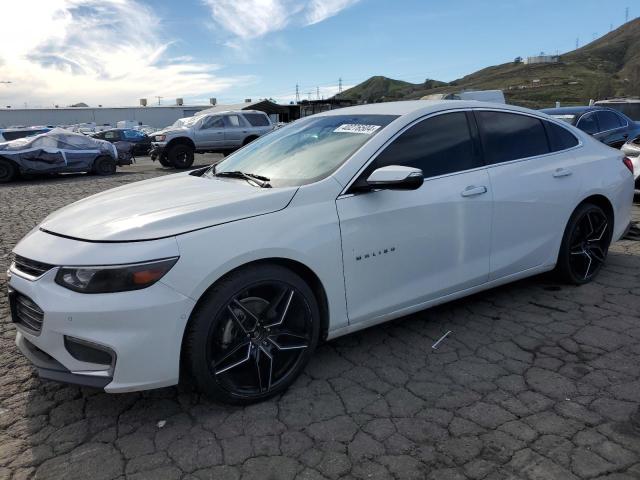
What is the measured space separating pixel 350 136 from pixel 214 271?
1413mm

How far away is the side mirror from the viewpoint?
294 centimetres

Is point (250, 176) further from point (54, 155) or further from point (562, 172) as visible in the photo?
point (54, 155)

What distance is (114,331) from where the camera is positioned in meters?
2.41

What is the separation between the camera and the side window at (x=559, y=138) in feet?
14.0

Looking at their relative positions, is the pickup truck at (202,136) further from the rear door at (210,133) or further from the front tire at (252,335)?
the front tire at (252,335)

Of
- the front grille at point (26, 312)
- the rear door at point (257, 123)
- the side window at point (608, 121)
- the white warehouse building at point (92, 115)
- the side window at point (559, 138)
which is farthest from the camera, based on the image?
the white warehouse building at point (92, 115)

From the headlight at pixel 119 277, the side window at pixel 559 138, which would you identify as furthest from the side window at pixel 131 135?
the headlight at pixel 119 277

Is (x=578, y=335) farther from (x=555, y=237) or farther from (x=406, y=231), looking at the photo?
(x=406, y=231)

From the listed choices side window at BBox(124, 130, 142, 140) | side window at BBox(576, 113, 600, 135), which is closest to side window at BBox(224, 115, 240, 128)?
side window at BBox(124, 130, 142, 140)

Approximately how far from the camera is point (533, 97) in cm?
8094

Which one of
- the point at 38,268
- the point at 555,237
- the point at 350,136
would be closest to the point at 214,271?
the point at 38,268

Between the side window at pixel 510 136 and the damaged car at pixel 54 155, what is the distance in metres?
14.2

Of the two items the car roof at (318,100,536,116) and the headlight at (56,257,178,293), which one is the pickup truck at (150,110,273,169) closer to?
the car roof at (318,100,536,116)

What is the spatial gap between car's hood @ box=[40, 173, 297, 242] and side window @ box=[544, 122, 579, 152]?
8.18ft
